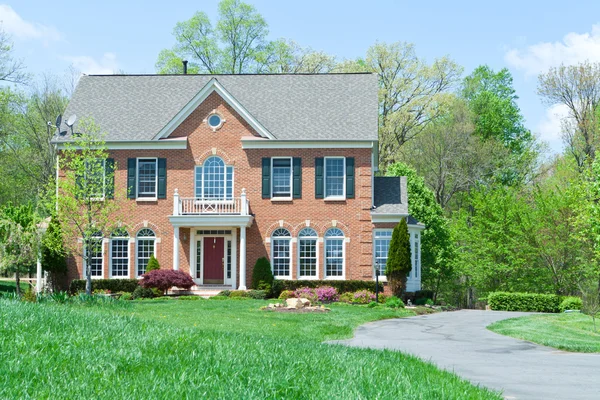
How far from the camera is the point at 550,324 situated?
2269 cm

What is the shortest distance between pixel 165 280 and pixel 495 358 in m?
19.9

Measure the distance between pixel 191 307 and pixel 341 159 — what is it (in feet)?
38.4

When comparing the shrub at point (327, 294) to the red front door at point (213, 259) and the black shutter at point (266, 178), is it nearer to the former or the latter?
the black shutter at point (266, 178)

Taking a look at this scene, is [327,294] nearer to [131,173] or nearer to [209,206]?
[209,206]

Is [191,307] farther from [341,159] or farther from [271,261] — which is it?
[341,159]

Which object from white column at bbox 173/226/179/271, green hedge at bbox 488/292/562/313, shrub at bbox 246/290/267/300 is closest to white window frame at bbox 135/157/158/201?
white column at bbox 173/226/179/271

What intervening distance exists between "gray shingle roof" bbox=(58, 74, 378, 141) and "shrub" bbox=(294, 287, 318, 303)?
6691 millimetres

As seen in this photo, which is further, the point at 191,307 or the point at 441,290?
the point at 441,290

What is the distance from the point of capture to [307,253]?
34375 mm

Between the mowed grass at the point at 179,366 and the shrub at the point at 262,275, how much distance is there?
20.9 meters

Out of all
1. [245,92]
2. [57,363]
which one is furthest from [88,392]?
[245,92]

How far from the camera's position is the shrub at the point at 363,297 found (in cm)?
3175

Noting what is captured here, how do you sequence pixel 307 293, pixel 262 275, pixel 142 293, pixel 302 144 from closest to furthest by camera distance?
pixel 307 293 < pixel 142 293 < pixel 262 275 < pixel 302 144

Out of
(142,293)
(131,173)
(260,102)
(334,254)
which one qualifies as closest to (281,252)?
(334,254)
